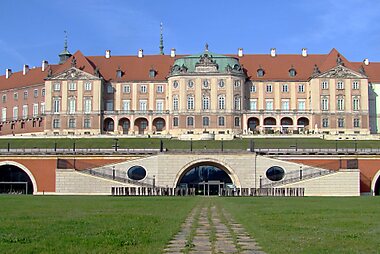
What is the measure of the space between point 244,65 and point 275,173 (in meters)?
48.5

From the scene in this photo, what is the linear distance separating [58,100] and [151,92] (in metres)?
14.2

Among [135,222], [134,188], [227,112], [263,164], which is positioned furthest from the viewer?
[227,112]

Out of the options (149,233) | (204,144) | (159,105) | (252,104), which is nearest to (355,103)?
(252,104)

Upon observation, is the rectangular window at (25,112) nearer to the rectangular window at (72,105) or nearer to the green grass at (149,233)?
the rectangular window at (72,105)

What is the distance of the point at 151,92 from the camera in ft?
349

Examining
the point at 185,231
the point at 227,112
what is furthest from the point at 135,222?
the point at 227,112

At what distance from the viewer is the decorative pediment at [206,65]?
102250 millimetres

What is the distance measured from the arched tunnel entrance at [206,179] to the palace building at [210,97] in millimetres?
29734

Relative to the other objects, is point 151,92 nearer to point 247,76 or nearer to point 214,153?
point 247,76

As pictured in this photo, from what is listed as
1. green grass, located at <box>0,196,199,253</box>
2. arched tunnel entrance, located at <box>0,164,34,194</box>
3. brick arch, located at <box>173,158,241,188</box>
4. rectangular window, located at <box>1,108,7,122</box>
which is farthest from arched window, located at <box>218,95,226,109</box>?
green grass, located at <box>0,196,199,253</box>

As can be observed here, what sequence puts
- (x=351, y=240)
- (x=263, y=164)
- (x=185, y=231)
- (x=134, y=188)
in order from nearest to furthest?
(x=351, y=240) < (x=185, y=231) < (x=134, y=188) < (x=263, y=164)

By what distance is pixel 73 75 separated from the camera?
104m

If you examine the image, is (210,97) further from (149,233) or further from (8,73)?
(149,233)

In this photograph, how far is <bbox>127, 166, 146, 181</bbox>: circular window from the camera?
63.2 m
